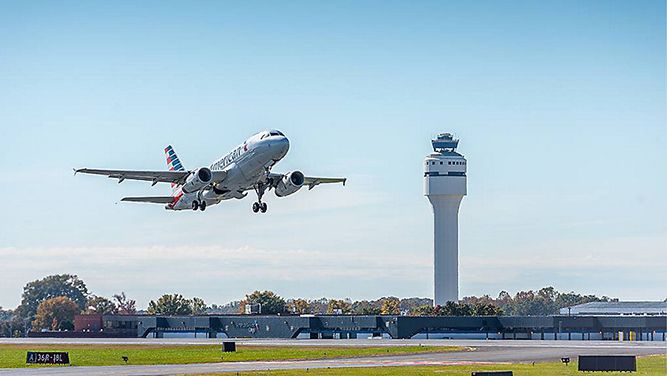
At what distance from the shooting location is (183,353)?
137000 mm

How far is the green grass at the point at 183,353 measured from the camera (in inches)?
4798

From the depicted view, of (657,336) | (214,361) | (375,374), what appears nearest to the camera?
(375,374)

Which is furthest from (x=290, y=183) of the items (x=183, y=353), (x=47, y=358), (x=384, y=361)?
(x=183, y=353)

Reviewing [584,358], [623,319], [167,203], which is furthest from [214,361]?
[623,319]

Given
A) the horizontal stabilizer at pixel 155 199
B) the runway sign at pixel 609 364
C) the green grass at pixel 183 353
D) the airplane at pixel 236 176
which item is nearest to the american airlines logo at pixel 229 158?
the airplane at pixel 236 176

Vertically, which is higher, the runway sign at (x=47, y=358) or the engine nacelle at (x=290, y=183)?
the engine nacelle at (x=290, y=183)

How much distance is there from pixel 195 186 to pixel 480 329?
9750 cm

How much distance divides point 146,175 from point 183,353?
111 feet

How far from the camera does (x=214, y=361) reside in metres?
120

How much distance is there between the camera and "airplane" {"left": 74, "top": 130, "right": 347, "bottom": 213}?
328ft

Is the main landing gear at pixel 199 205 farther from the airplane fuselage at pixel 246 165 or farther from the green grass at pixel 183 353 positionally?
the green grass at pixel 183 353

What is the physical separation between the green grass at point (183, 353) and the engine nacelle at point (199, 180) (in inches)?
A: 814

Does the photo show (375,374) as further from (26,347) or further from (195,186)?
(26,347)

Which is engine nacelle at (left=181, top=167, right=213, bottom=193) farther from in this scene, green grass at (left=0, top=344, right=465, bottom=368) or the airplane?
green grass at (left=0, top=344, right=465, bottom=368)
